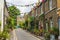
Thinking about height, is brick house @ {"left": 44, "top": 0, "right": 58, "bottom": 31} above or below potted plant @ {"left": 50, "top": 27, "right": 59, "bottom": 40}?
above

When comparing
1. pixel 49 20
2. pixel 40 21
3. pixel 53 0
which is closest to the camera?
pixel 53 0

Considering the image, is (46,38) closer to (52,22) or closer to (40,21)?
(52,22)

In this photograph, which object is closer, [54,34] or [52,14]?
[54,34]

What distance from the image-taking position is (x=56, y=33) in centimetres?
3275

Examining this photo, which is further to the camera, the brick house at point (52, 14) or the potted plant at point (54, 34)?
the brick house at point (52, 14)

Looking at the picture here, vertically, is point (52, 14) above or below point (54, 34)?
above

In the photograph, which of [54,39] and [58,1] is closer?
[54,39]

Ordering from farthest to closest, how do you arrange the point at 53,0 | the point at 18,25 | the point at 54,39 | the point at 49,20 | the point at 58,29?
the point at 18,25, the point at 49,20, the point at 53,0, the point at 58,29, the point at 54,39

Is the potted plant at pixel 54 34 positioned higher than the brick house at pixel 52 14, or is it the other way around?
the brick house at pixel 52 14

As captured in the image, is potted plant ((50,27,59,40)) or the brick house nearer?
potted plant ((50,27,59,40))

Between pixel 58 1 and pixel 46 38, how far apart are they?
652 centimetres

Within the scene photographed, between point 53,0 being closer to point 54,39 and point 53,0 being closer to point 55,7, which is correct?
point 55,7

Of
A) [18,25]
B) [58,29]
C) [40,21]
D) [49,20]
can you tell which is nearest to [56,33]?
[58,29]

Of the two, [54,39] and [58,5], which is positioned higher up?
[58,5]
